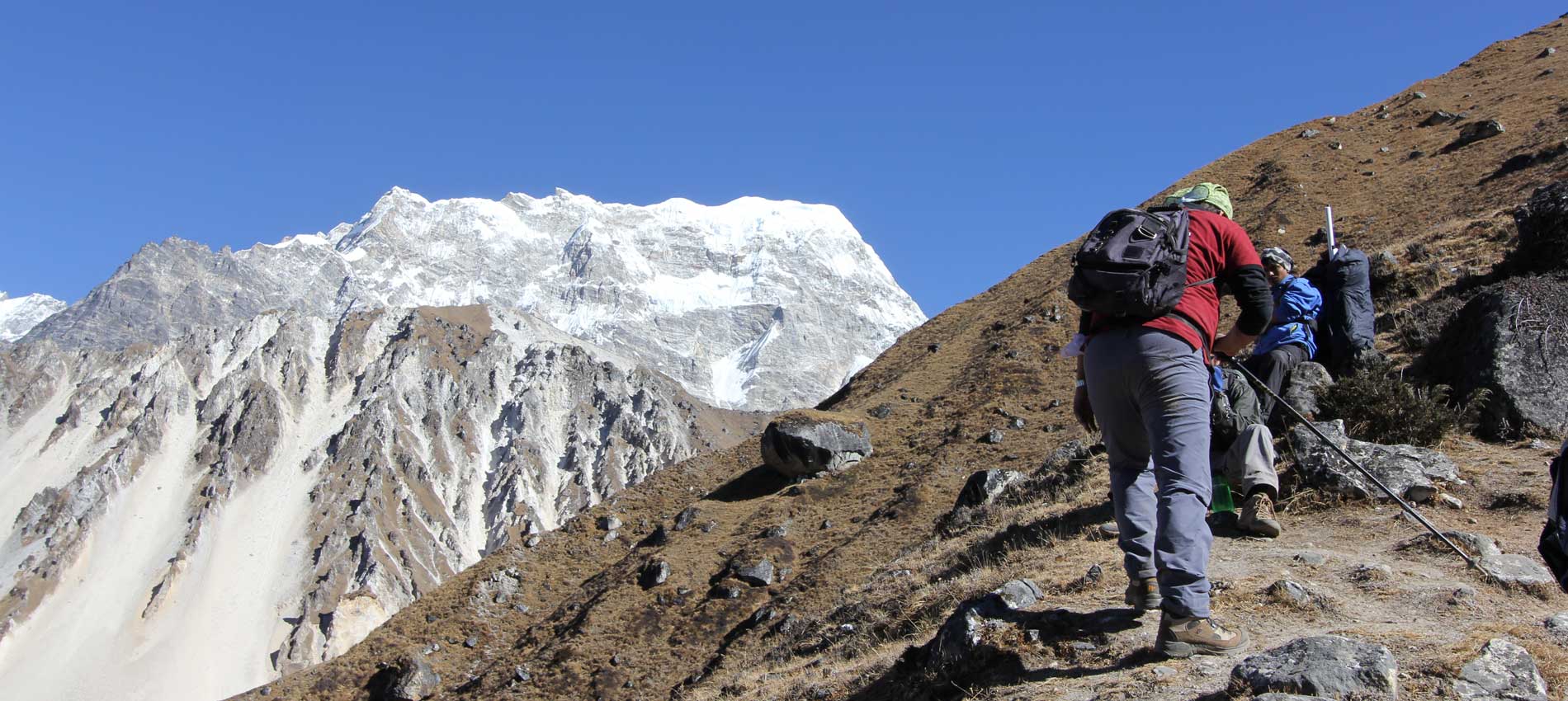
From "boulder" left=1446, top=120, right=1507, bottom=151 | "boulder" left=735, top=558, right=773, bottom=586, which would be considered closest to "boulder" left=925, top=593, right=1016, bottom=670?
"boulder" left=735, top=558, right=773, bottom=586

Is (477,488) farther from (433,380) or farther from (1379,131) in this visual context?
(1379,131)

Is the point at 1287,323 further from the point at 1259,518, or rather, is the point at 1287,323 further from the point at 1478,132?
the point at 1478,132

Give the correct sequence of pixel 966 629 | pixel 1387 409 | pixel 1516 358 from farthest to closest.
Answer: pixel 1516 358, pixel 1387 409, pixel 966 629

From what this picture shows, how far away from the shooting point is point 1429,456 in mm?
9023

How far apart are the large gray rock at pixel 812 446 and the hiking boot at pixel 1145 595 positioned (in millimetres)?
15951

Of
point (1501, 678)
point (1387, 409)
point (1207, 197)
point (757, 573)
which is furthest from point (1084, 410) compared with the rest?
point (757, 573)

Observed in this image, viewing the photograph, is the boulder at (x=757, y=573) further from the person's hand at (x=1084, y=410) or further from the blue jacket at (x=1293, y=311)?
the person's hand at (x=1084, y=410)

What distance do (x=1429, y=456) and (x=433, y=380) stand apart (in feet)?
Result: 647

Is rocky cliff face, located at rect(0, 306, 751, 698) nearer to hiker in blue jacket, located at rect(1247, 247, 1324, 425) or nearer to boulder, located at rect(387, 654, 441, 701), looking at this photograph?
boulder, located at rect(387, 654, 441, 701)

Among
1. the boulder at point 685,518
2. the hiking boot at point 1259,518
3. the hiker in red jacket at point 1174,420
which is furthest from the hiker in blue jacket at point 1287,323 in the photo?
the boulder at point 685,518

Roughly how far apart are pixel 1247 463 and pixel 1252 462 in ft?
0.12

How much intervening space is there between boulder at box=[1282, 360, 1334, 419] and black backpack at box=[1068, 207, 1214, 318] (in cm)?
552

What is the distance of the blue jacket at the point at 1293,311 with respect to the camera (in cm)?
1163

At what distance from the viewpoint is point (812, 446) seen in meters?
22.4
